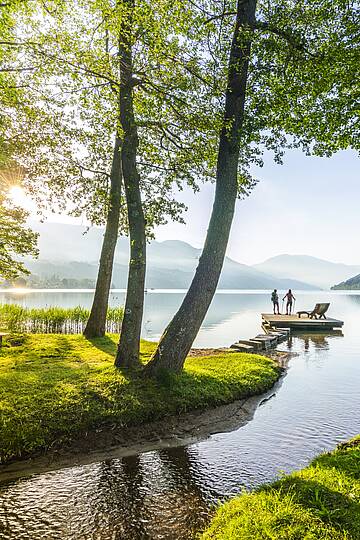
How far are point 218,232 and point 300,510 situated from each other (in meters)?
6.94

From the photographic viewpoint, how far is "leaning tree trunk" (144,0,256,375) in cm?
991

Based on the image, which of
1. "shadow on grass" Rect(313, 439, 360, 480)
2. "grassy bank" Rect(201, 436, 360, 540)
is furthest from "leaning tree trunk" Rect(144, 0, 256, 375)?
"grassy bank" Rect(201, 436, 360, 540)

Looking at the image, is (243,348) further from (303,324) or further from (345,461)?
(303,324)

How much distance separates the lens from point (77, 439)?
24.2ft

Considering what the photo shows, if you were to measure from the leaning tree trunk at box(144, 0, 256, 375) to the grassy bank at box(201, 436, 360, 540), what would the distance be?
5.07 meters

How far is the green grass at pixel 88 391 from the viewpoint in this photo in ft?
24.0

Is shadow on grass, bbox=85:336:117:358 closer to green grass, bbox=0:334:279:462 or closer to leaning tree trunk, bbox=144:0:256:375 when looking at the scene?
green grass, bbox=0:334:279:462

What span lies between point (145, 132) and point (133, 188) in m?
4.84

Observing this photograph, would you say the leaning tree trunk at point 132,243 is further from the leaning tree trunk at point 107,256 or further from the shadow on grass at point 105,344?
the leaning tree trunk at point 107,256

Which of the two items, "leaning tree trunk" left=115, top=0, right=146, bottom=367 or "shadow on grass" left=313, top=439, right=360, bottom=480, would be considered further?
"leaning tree trunk" left=115, top=0, right=146, bottom=367

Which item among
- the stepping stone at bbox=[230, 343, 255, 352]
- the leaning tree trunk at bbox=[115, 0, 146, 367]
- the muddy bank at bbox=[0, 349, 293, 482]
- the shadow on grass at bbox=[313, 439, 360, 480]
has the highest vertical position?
the leaning tree trunk at bbox=[115, 0, 146, 367]

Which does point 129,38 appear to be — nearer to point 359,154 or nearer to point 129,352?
point 359,154

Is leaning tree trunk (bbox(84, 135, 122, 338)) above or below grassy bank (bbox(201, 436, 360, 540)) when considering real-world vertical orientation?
above

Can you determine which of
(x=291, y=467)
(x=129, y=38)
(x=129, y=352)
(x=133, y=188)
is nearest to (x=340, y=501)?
(x=291, y=467)
